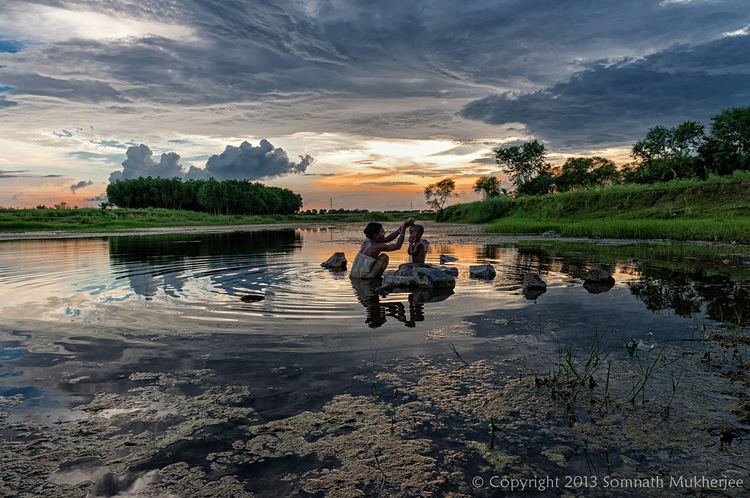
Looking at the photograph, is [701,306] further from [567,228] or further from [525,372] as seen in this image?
[567,228]

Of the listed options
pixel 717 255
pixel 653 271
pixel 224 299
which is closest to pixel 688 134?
pixel 717 255

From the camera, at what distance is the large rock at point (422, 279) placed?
15.5 m

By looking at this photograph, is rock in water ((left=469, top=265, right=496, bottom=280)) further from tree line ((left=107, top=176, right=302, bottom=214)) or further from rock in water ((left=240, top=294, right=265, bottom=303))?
tree line ((left=107, top=176, right=302, bottom=214))

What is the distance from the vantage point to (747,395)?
602cm

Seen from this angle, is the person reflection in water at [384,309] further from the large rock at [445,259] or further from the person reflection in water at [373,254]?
the large rock at [445,259]

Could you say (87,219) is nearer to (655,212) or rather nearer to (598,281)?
(655,212)

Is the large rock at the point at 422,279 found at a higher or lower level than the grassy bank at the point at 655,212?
lower

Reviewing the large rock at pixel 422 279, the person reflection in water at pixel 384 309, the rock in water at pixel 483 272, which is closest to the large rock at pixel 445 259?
the rock in water at pixel 483 272

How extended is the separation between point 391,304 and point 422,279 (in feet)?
9.41

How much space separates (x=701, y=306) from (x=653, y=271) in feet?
22.8

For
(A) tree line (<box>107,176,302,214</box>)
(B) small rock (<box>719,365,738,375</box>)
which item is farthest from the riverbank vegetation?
(A) tree line (<box>107,176,302,214</box>)

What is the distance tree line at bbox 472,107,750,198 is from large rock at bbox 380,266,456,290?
46313mm

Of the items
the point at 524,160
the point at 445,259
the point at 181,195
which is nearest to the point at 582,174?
the point at 524,160

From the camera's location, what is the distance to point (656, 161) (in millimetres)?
79125
